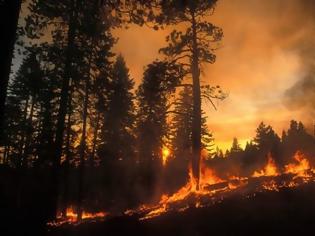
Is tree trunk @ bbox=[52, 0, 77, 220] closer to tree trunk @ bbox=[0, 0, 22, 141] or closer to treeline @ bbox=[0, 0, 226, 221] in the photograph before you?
treeline @ bbox=[0, 0, 226, 221]

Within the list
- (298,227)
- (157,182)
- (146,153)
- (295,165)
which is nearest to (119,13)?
(298,227)

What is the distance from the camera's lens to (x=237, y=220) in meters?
10.7

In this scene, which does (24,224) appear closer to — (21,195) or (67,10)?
(67,10)

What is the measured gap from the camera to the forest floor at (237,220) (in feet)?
32.2

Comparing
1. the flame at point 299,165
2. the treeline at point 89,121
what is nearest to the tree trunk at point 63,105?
the treeline at point 89,121

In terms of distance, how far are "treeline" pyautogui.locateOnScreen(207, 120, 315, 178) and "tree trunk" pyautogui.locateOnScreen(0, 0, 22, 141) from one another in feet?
54.2

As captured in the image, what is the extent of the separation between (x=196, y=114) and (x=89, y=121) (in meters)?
11.5

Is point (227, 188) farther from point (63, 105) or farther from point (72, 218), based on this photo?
point (72, 218)

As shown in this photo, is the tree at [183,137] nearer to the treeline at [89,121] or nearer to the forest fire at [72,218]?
the treeline at [89,121]

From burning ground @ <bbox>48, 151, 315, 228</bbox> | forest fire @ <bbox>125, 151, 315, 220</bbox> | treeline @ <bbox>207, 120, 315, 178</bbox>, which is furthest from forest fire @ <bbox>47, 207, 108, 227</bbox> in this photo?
treeline @ <bbox>207, 120, 315, 178</bbox>

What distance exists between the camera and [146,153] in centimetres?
4366

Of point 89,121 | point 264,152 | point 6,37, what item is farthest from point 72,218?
point 264,152

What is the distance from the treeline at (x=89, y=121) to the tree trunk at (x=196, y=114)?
46cm

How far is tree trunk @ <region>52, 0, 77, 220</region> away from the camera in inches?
677
